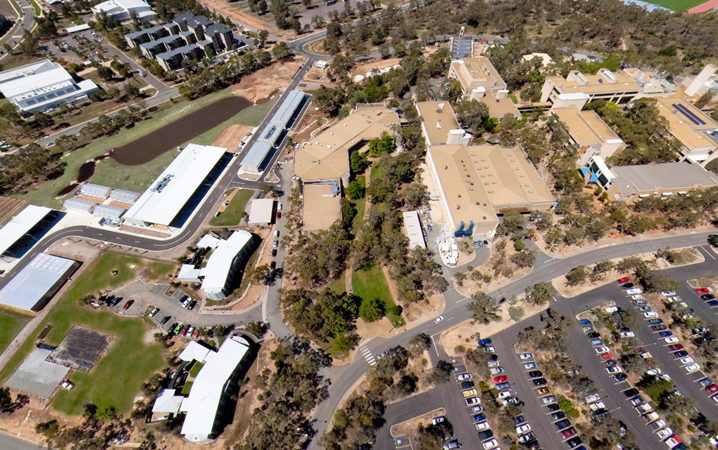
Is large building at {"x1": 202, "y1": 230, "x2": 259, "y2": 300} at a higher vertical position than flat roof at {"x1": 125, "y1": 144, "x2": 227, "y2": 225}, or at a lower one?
lower

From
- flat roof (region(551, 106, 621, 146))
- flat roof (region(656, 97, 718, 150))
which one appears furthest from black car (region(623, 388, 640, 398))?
flat roof (region(656, 97, 718, 150))

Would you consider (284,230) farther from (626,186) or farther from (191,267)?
(626,186)

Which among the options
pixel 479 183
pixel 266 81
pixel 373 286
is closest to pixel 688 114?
pixel 479 183

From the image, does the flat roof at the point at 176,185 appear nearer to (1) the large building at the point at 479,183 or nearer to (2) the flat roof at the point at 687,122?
(1) the large building at the point at 479,183

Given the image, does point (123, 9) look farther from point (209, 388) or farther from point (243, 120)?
point (209, 388)

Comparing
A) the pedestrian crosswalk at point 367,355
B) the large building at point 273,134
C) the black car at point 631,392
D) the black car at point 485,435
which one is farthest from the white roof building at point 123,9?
the black car at point 631,392

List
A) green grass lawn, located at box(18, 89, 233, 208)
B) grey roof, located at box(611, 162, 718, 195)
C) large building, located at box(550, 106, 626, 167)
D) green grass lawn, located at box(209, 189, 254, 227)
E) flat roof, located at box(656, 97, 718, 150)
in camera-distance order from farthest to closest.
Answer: green grass lawn, located at box(18, 89, 233, 208)
large building, located at box(550, 106, 626, 167)
flat roof, located at box(656, 97, 718, 150)
green grass lawn, located at box(209, 189, 254, 227)
grey roof, located at box(611, 162, 718, 195)

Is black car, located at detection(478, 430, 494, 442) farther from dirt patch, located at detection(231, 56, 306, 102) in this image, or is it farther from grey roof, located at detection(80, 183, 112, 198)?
dirt patch, located at detection(231, 56, 306, 102)
